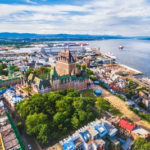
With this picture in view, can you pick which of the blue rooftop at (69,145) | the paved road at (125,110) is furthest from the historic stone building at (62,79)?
the blue rooftop at (69,145)

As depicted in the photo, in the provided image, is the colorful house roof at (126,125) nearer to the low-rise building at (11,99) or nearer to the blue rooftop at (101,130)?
the blue rooftop at (101,130)

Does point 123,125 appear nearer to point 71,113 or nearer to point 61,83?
point 71,113

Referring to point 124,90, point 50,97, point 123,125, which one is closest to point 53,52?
point 124,90

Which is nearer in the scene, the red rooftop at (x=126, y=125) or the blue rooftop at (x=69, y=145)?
the blue rooftop at (x=69, y=145)

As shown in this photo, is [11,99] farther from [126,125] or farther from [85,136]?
[126,125]

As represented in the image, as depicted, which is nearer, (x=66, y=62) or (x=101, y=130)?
(x=101, y=130)

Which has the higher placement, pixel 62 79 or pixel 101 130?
pixel 62 79

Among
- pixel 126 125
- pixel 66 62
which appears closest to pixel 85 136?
→ pixel 126 125
